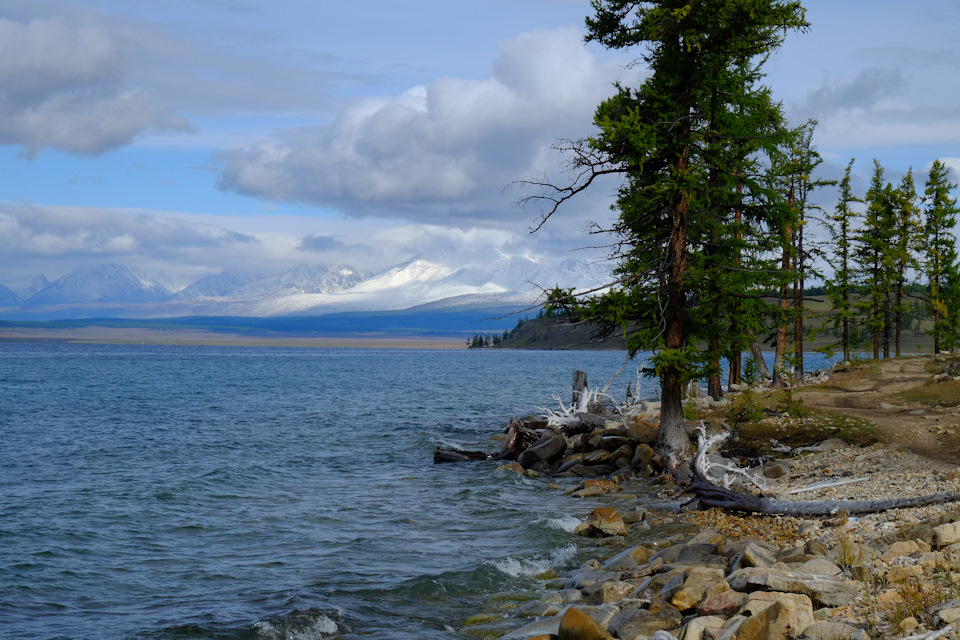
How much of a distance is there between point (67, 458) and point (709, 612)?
99.6 ft

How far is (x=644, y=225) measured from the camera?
23.7 meters

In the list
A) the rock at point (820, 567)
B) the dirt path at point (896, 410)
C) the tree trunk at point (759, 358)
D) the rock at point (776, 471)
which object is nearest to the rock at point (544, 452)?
the rock at point (776, 471)

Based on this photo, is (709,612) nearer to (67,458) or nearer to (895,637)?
(895,637)

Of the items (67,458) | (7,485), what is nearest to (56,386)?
(67,458)

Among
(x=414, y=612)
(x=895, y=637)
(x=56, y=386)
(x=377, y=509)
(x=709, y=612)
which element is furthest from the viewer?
(x=56, y=386)

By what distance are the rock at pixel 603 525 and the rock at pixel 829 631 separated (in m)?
9.37

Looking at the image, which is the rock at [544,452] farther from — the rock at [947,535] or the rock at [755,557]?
the rock at [947,535]

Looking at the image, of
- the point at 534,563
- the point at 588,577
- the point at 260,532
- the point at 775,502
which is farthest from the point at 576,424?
the point at 588,577

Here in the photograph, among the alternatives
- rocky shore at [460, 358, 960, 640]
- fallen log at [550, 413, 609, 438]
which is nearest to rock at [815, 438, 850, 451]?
rocky shore at [460, 358, 960, 640]

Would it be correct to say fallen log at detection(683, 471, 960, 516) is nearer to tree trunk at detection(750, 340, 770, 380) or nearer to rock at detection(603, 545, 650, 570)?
rock at detection(603, 545, 650, 570)

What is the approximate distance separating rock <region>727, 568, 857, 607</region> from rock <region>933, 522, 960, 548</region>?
1.67 m

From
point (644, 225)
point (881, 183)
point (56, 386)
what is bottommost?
point (56, 386)

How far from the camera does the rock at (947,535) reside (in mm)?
10284

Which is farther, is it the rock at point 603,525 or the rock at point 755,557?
the rock at point 603,525
